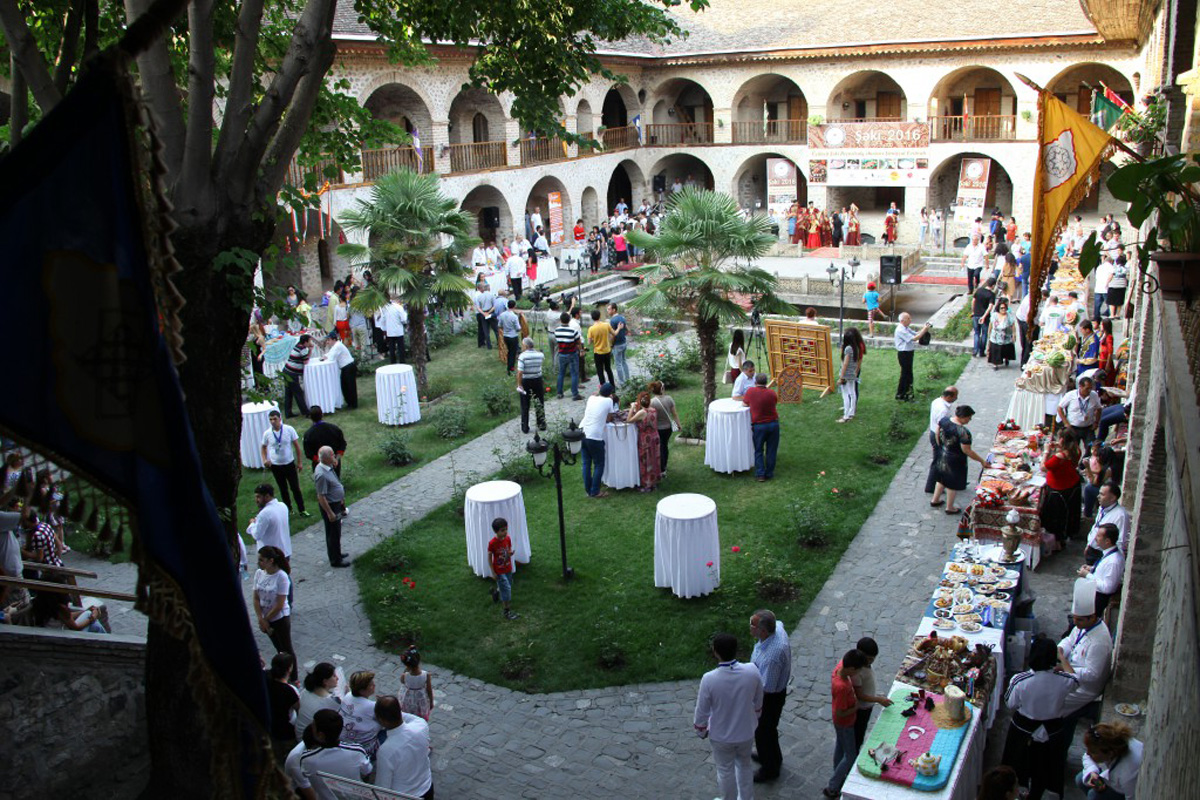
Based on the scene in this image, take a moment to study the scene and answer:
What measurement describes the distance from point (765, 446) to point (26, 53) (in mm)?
9105

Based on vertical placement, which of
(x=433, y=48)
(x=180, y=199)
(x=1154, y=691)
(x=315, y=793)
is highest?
(x=433, y=48)

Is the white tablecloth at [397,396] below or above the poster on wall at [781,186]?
below

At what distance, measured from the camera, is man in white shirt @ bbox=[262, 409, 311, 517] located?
437 inches

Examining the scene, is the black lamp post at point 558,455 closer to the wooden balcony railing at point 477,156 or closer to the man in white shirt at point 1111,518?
the man in white shirt at point 1111,518

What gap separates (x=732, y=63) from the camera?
33.8 m

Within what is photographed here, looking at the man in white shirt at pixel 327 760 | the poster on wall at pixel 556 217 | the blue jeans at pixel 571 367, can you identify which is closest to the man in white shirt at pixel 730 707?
the man in white shirt at pixel 327 760

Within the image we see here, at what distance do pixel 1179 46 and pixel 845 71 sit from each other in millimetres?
22383

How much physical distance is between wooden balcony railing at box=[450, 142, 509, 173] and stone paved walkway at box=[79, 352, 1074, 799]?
1747 cm

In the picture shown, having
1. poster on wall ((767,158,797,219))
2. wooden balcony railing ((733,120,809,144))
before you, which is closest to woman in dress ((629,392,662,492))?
poster on wall ((767,158,797,219))

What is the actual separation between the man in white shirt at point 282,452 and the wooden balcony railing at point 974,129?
25.2 m

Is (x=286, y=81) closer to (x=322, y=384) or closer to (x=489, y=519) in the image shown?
(x=489, y=519)

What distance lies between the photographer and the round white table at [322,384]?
15445mm

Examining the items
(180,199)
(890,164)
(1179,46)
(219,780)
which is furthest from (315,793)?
(890,164)

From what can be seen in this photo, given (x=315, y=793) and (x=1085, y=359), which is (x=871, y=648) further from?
(x=1085, y=359)
